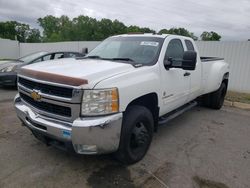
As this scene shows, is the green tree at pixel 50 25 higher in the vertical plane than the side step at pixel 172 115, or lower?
higher

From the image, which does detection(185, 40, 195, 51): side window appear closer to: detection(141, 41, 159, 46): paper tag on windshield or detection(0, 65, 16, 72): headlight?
detection(141, 41, 159, 46): paper tag on windshield

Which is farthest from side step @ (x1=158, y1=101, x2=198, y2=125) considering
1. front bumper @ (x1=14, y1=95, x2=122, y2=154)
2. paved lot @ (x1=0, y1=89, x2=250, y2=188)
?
front bumper @ (x1=14, y1=95, x2=122, y2=154)

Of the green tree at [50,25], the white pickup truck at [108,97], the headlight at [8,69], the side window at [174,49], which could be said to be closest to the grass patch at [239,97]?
the side window at [174,49]

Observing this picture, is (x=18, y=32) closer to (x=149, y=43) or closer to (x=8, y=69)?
(x=8, y=69)

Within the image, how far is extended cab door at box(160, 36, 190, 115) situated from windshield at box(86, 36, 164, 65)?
0.16m

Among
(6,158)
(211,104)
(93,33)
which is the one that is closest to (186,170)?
(6,158)

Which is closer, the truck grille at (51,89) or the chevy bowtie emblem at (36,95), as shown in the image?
the truck grille at (51,89)

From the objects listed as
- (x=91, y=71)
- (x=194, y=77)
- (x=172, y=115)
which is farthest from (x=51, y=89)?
(x=194, y=77)

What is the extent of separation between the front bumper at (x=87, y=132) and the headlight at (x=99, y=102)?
0.23 feet

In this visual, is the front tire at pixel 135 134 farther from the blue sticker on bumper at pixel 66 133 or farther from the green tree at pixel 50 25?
the green tree at pixel 50 25

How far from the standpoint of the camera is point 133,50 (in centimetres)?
423

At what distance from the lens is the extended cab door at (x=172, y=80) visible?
3959 millimetres

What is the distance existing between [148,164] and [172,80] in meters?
1.47

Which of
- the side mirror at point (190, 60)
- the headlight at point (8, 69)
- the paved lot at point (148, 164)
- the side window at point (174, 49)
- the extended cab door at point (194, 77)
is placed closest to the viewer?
the paved lot at point (148, 164)
